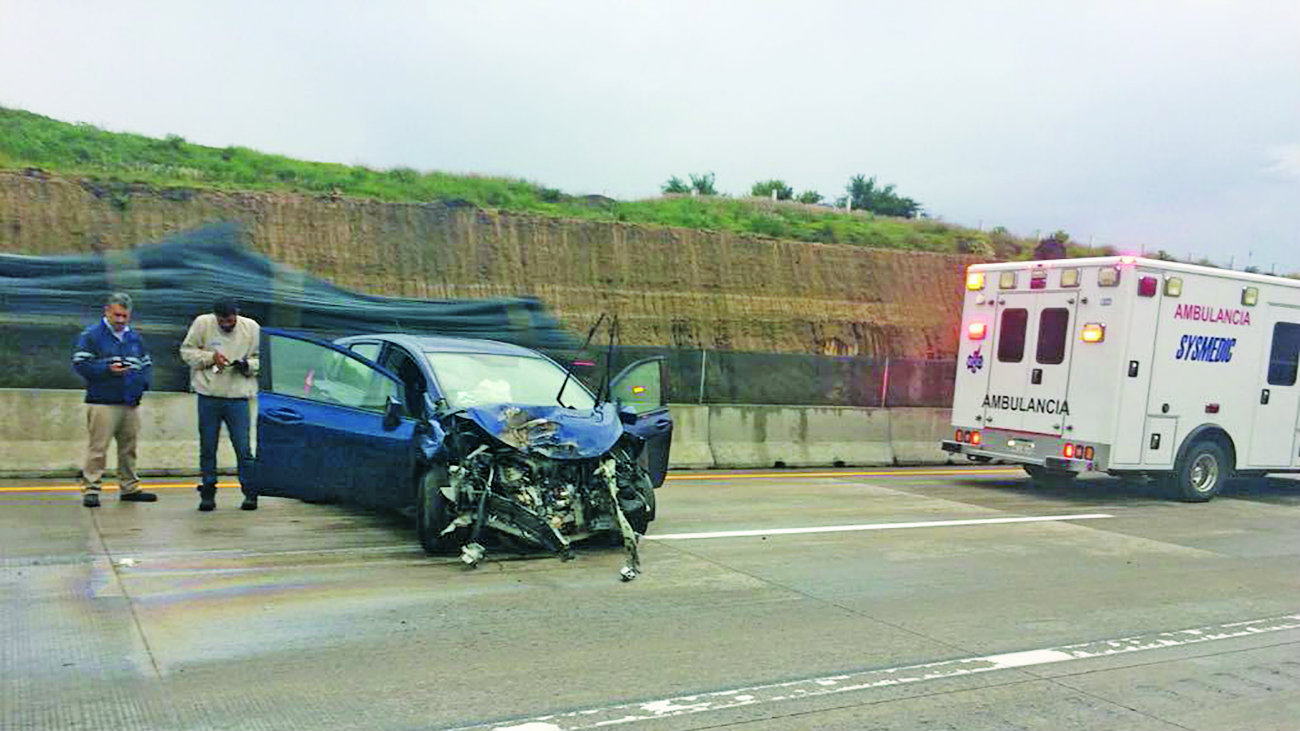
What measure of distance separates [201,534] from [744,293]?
50.8 ft

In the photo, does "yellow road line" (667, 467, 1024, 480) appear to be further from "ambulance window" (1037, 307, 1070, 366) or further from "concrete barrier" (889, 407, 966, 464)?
"ambulance window" (1037, 307, 1070, 366)

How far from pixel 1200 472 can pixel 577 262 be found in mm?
12083

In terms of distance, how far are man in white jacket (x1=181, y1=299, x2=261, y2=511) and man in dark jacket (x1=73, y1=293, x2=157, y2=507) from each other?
51cm

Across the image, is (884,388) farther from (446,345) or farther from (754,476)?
(446,345)

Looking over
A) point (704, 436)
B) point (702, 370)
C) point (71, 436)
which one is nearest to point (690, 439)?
point (704, 436)

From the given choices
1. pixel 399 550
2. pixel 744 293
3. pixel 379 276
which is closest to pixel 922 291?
Result: pixel 744 293

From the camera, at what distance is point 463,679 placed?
441cm

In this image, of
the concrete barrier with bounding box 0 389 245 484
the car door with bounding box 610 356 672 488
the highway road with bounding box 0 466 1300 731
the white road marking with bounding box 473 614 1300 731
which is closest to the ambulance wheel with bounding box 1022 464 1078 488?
the highway road with bounding box 0 466 1300 731

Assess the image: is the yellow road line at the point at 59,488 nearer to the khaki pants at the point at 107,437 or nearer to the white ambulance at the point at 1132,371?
the khaki pants at the point at 107,437

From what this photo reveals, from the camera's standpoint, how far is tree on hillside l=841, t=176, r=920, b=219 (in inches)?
1775

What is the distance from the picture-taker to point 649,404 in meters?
8.16

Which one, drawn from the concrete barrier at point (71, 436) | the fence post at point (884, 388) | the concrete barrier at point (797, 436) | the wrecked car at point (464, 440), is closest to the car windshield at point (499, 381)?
the wrecked car at point (464, 440)

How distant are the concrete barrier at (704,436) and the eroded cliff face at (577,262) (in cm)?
575

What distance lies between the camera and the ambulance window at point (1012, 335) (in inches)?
470
